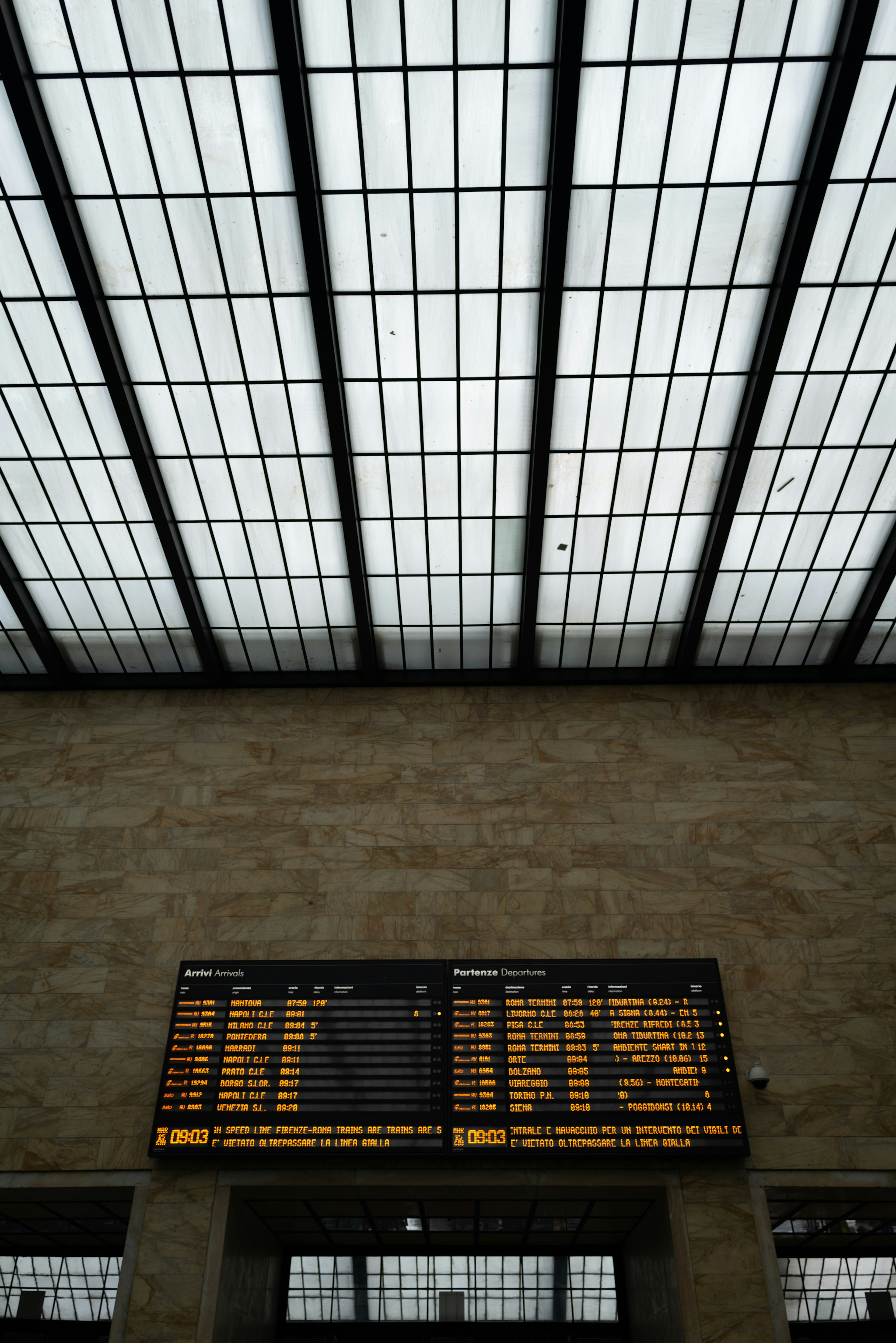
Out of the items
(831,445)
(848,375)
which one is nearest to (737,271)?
(848,375)

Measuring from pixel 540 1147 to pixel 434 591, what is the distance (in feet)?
30.8

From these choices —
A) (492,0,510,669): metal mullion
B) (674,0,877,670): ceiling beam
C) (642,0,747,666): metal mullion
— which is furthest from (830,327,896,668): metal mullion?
(492,0,510,669): metal mullion

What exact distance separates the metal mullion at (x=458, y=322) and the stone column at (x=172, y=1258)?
395 inches

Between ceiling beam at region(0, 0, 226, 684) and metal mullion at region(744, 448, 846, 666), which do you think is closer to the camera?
ceiling beam at region(0, 0, 226, 684)

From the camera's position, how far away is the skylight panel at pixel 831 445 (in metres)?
11.8

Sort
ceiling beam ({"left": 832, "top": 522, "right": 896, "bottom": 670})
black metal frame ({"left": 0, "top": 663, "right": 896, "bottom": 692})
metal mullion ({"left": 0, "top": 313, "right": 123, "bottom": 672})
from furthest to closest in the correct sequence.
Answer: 1. black metal frame ({"left": 0, "top": 663, "right": 896, "bottom": 692})
2. ceiling beam ({"left": 832, "top": 522, "right": 896, "bottom": 670})
3. metal mullion ({"left": 0, "top": 313, "right": 123, "bottom": 672})

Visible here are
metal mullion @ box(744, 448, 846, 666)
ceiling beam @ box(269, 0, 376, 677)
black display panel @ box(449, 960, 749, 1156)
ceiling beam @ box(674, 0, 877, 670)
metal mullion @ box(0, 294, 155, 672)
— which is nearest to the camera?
ceiling beam @ box(674, 0, 877, 670)

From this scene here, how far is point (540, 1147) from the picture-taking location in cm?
1281

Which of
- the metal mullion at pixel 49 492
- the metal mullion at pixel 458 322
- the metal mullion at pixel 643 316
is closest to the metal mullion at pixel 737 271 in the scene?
the metal mullion at pixel 643 316

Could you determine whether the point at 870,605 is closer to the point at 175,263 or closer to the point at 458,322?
the point at 458,322

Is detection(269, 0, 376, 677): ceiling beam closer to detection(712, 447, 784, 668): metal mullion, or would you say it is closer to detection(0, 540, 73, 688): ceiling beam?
detection(0, 540, 73, 688): ceiling beam

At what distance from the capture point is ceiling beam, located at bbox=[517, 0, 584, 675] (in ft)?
35.1

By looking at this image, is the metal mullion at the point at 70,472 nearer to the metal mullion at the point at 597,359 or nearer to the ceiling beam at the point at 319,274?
the ceiling beam at the point at 319,274

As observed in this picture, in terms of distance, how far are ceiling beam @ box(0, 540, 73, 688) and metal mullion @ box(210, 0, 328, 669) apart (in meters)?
4.26
